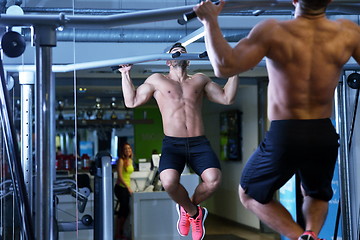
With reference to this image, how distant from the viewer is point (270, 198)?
2.47 meters

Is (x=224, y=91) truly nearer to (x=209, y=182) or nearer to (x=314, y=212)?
(x=209, y=182)

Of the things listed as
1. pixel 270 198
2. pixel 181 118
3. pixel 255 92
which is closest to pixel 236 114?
pixel 255 92

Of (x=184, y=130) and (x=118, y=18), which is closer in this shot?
(x=118, y=18)

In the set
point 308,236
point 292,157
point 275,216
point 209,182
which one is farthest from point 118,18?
point 209,182

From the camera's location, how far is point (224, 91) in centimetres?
433

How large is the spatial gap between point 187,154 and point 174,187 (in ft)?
0.88

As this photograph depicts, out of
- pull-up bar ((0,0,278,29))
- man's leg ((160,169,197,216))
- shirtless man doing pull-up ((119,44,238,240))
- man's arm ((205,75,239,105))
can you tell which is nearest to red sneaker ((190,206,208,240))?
shirtless man doing pull-up ((119,44,238,240))

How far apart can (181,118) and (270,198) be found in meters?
1.98

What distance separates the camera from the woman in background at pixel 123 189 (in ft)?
30.2

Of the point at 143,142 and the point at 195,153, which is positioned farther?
the point at 143,142

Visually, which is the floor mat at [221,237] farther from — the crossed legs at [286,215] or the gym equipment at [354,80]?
the crossed legs at [286,215]

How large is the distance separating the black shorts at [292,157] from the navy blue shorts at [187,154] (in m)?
1.86

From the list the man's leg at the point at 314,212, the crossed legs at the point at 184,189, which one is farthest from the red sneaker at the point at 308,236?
the crossed legs at the point at 184,189

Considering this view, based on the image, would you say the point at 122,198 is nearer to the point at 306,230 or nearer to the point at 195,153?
the point at 195,153
